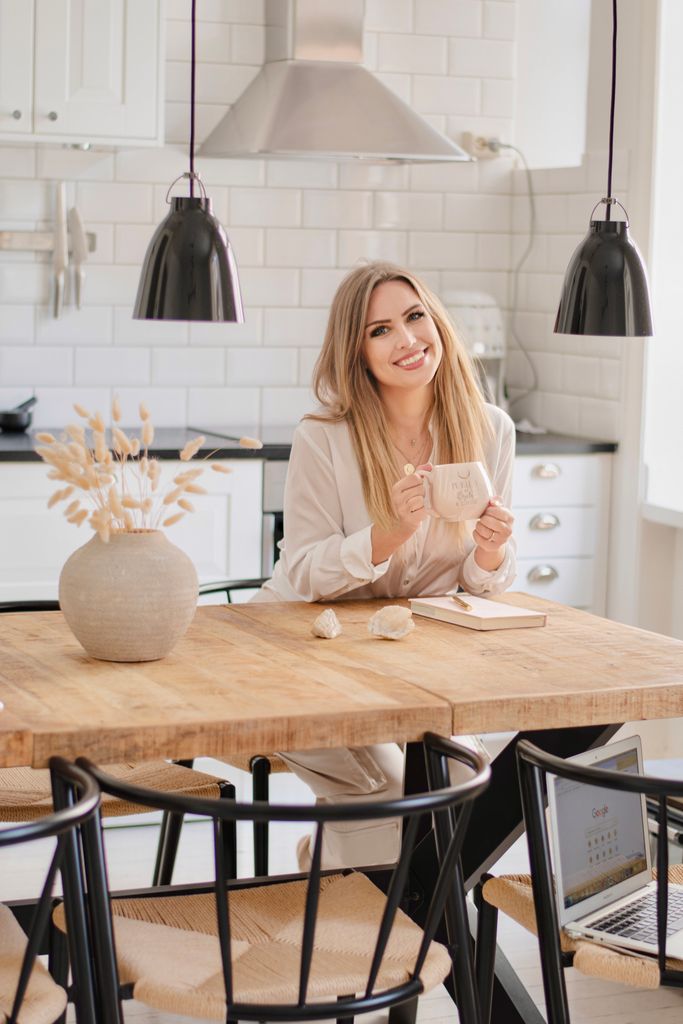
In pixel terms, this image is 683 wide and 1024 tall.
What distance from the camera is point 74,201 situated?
478cm

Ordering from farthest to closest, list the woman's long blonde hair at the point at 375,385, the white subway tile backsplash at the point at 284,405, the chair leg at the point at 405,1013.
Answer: the white subway tile backsplash at the point at 284,405 < the woman's long blonde hair at the point at 375,385 < the chair leg at the point at 405,1013

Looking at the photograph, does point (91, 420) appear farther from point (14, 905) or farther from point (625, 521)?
point (625, 521)

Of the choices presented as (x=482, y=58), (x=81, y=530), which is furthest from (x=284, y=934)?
(x=482, y=58)

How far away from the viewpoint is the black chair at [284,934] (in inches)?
71.3

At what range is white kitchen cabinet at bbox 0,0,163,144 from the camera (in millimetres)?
4332

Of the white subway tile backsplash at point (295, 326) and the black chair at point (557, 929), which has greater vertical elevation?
the white subway tile backsplash at point (295, 326)

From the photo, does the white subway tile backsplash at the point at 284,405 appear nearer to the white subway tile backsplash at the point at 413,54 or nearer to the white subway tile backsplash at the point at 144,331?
the white subway tile backsplash at the point at 144,331

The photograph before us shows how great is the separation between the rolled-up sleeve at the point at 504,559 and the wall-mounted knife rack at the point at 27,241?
203 centimetres

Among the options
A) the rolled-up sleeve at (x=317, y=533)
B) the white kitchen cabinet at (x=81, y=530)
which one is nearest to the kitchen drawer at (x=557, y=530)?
the white kitchen cabinet at (x=81, y=530)

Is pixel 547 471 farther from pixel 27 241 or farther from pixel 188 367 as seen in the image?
pixel 27 241

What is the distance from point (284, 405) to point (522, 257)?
3.28 feet

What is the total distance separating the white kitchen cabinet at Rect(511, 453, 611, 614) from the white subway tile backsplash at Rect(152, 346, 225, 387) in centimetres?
110

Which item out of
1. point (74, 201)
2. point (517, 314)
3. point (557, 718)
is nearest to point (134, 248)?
point (74, 201)

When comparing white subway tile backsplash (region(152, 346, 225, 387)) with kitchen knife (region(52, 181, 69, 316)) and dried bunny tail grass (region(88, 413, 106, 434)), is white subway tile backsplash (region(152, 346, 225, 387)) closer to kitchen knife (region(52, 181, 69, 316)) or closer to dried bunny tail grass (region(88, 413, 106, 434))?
kitchen knife (region(52, 181, 69, 316))
